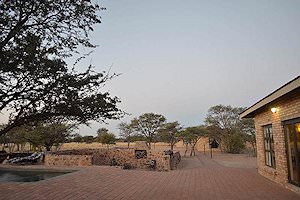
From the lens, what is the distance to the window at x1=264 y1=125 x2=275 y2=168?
10.4 meters

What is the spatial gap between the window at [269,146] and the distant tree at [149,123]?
3034 cm

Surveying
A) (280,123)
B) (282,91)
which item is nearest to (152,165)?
(280,123)

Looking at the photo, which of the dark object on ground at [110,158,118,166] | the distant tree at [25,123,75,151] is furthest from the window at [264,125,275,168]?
the distant tree at [25,123,75,151]

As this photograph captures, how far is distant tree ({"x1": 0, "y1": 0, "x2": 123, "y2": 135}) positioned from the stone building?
4.99 meters

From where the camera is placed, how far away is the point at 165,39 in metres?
16.0

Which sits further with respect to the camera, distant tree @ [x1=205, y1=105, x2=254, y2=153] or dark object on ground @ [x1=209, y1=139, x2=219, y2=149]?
dark object on ground @ [x1=209, y1=139, x2=219, y2=149]

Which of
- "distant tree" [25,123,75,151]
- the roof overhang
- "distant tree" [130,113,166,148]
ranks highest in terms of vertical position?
"distant tree" [130,113,166,148]

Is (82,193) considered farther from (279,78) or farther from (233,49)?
(279,78)

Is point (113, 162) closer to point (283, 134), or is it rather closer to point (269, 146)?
point (269, 146)

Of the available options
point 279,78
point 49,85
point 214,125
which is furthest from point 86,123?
point 214,125

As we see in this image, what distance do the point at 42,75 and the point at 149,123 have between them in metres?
37.5

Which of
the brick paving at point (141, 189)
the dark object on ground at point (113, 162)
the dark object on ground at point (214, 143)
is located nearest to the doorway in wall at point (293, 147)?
the brick paving at point (141, 189)

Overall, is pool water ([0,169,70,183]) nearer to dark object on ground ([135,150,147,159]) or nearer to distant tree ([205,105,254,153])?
dark object on ground ([135,150,147,159])

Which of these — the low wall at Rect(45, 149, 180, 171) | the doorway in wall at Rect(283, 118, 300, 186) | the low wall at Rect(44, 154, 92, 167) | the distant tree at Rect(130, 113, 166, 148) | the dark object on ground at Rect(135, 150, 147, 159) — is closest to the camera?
the doorway in wall at Rect(283, 118, 300, 186)
